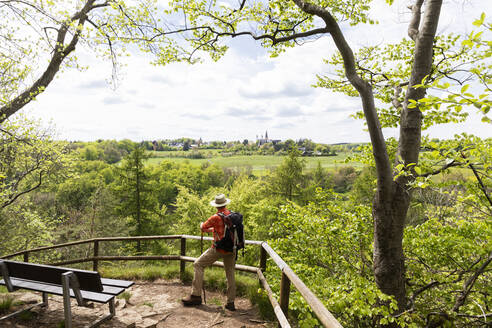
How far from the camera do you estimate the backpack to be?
4.57 meters

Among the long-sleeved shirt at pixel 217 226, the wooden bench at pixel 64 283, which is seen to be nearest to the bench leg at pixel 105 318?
the wooden bench at pixel 64 283

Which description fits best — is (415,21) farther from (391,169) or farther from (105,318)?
(105,318)

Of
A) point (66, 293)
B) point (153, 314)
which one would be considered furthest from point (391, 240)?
point (66, 293)

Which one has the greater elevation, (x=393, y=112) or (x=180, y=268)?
(x=393, y=112)

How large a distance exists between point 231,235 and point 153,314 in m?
1.74

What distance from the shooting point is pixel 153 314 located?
4.35 meters

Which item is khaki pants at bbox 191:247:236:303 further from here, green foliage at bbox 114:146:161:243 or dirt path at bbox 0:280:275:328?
green foliage at bbox 114:146:161:243

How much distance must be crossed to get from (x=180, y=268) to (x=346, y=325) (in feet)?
11.6

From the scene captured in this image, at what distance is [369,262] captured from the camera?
5824 millimetres

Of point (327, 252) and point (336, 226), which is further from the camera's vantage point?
point (327, 252)

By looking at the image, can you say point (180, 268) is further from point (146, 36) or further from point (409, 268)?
point (146, 36)

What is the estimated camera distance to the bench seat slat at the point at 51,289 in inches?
140

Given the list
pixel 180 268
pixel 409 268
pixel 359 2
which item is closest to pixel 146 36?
pixel 359 2

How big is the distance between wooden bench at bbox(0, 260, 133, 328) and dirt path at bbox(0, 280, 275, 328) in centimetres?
20
